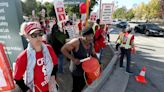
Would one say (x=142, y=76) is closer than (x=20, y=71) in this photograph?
No

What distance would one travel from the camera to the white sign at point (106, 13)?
1303 centimetres

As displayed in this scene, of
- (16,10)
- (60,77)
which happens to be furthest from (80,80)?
(60,77)

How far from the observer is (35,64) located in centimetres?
320

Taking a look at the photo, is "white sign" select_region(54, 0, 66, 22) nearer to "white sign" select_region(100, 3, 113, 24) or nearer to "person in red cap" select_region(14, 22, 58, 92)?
"white sign" select_region(100, 3, 113, 24)

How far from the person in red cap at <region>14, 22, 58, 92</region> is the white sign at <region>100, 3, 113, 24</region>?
9806mm

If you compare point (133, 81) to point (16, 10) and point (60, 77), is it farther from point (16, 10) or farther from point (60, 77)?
point (16, 10)

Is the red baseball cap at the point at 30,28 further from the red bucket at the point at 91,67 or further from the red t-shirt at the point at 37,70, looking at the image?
the red bucket at the point at 91,67

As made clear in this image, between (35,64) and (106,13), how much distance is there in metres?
10.4

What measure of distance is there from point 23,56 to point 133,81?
6.54 meters

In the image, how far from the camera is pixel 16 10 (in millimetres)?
5223

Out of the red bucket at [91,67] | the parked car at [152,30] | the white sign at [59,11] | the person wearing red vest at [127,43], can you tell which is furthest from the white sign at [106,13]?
the parked car at [152,30]

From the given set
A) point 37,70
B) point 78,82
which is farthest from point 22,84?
point 78,82

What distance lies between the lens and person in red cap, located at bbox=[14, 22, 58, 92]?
123 inches

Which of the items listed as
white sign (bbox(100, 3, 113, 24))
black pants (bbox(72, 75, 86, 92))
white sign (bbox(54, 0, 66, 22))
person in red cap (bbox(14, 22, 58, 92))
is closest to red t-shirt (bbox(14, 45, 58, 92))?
person in red cap (bbox(14, 22, 58, 92))
